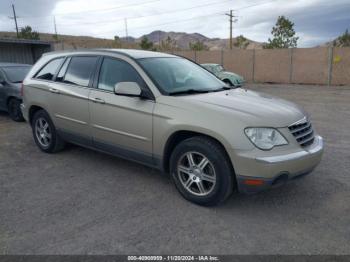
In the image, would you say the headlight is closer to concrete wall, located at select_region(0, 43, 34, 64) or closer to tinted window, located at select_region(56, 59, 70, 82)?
tinted window, located at select_region(56, 59, 70, 82)

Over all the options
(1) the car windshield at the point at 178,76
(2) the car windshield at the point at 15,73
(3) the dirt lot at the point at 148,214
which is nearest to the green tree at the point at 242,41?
(2) the car windshield at the point at 15,73

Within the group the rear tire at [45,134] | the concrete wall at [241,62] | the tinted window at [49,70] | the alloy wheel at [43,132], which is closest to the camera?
the tinted window at [49,70]

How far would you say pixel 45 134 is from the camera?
5.45 m

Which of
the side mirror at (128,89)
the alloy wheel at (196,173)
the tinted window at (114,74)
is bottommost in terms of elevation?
the alloy wheel at (196,173)

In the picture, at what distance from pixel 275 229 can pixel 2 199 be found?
3.25 meters

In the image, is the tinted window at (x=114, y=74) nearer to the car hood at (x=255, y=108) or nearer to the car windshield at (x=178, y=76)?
the car windshield at (x=178, y=76)

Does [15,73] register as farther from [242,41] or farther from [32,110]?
[242,41]

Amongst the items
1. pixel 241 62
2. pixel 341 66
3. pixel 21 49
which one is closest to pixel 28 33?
pixel 21 49

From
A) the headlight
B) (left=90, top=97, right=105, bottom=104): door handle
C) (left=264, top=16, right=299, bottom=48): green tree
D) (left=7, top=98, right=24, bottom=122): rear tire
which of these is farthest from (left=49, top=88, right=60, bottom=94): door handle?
(left=264, top=16, right=299, bottom=48): green tree

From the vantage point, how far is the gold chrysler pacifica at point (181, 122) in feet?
10.4

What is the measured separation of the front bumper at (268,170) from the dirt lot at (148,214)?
→ 43 cm

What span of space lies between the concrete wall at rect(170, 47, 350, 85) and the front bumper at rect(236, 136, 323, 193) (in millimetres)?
19263

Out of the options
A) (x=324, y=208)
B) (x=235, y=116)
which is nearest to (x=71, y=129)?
(x=235, y=116)

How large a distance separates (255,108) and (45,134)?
3803mm
